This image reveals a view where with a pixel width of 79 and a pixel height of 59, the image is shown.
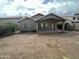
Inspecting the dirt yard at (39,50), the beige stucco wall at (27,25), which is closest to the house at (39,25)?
the beige stucco wall at (27,25)

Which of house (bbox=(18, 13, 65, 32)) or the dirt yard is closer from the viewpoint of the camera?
the dirt yard

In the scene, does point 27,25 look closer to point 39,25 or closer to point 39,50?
point 39,25

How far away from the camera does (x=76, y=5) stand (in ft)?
239

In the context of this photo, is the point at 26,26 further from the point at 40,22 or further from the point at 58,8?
the point at 58,8

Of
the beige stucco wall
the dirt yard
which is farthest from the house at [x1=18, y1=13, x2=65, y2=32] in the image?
the dirt yard

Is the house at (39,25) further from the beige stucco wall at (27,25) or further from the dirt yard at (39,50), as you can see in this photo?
the dirt yard at (39,50)

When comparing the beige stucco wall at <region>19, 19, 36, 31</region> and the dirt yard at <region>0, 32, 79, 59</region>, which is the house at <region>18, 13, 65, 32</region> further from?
the dirt yard at <region>0, 32, 79, 59</region>

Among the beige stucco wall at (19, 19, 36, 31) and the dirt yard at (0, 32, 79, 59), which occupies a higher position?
the beige stucco wall at (19, 19, 36, 31)

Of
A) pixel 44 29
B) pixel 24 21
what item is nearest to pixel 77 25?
pixel 44 29

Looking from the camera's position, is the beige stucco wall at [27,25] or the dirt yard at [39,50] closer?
the dirt yard at [39,50]

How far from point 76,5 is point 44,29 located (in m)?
55.8

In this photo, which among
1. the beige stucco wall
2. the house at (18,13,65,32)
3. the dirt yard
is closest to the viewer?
the dirt yard

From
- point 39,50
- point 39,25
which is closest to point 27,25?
point 39,25

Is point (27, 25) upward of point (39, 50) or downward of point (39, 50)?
upward
